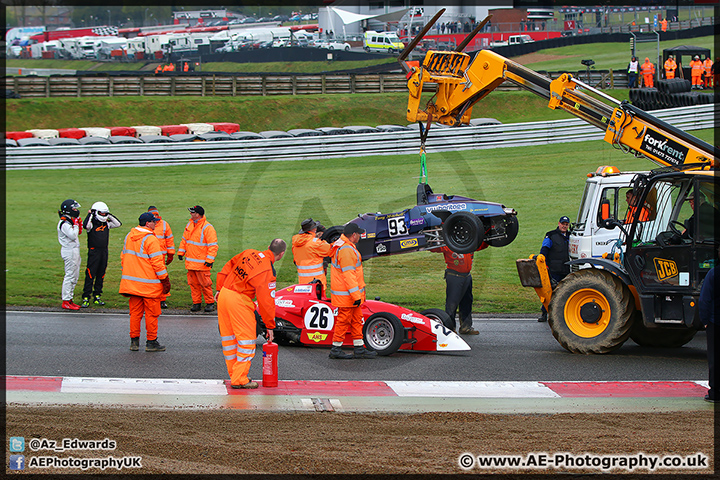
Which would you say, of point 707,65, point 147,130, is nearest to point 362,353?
point 147,130

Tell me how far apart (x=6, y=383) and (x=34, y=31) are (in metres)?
92.2

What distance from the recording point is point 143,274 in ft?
35.6

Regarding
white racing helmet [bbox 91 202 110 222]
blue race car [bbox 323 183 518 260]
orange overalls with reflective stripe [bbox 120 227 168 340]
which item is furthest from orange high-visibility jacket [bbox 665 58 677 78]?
orange overalls with reflective stripe [bbox 120 227 168 340]

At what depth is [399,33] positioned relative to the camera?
58.6 m

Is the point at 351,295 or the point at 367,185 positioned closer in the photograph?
the point at 351,295

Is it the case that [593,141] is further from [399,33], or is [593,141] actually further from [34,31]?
[34,31]

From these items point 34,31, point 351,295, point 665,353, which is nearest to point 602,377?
point 665,353

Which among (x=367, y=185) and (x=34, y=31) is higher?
(x=34, y=31)

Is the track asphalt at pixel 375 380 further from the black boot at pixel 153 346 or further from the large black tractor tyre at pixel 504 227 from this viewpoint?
the large black tractor tyre at pixel 504 227

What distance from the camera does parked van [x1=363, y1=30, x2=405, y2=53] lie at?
5517cm

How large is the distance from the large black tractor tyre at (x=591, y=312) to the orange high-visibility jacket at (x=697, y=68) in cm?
2858

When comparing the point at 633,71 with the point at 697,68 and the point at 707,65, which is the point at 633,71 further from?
the point at 707,65

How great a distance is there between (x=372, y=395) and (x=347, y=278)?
6.19 feet

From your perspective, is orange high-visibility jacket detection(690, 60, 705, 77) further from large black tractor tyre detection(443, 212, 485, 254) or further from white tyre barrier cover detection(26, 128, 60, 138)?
white tyre barrier cover detection(26, 128, 60, 138)
